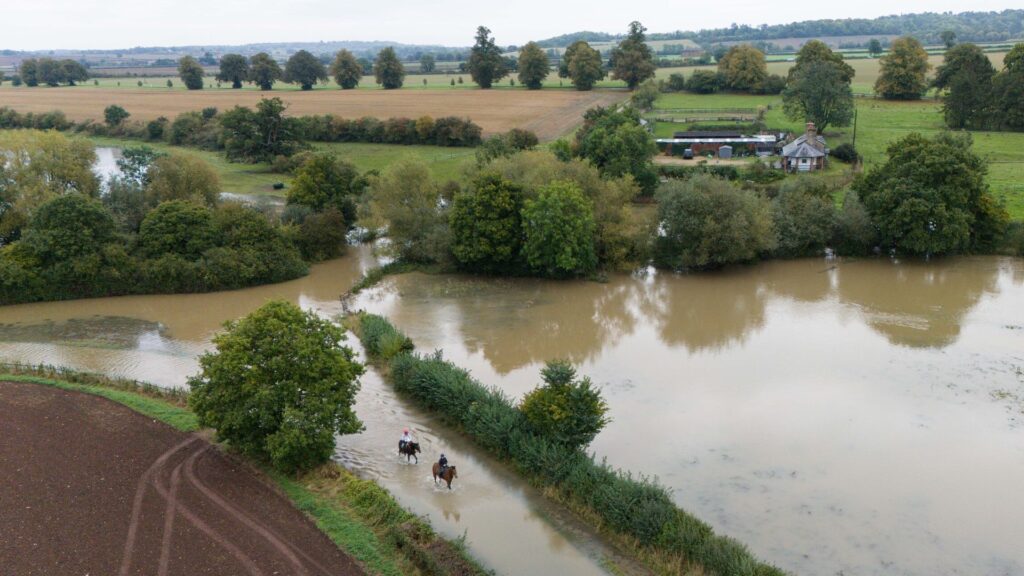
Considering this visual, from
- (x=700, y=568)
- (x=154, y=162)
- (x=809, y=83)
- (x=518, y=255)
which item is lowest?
(x=700, y=568)

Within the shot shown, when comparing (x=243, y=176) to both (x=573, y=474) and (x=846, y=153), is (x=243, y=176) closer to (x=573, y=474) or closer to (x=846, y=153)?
(x=846, y=153)

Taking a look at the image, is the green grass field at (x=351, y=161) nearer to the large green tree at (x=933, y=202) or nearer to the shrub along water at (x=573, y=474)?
the large green tree at (x=933, y=202)

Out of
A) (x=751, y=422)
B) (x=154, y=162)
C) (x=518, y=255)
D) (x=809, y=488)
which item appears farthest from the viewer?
(x=154, y=162)

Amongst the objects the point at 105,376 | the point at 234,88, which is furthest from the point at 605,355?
the point at 234,88

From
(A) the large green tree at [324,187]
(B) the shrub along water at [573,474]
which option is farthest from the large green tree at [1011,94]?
(B) the shrub along water at [573,474]

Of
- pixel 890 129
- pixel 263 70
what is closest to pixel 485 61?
pixel 263 70

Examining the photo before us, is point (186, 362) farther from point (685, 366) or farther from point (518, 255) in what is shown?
point (685, 366)
